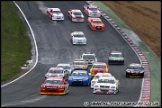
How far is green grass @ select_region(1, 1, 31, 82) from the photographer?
178 feet

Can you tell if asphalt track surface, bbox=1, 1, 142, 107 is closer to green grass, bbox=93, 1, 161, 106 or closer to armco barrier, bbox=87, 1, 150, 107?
armco barrier, bbox=87, 1, 150, 107

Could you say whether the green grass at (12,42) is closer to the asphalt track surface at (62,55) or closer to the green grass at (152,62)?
the asphalt track surface at (62,55)

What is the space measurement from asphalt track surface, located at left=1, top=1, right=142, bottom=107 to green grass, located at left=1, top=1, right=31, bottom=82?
4.85 feet

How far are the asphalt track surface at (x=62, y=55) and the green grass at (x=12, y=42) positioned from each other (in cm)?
148

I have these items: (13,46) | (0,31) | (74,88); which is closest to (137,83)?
(74,88)

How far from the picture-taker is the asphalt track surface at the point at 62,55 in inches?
1449

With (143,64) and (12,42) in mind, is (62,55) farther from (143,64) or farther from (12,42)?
(143,64)

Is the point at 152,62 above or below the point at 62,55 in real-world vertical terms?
below

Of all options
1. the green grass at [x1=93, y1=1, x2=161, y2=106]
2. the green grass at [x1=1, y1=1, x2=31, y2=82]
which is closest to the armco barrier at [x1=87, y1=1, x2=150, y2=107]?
the green grass at [x1=93, y1=1, x2=161, y2=106]

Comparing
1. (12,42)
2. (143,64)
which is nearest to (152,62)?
(143,64)

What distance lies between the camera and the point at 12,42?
2689 inches

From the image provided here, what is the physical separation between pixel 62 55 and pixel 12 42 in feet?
26.6

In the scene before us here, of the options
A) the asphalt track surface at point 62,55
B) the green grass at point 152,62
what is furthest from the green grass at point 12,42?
the green grass at point 152,62

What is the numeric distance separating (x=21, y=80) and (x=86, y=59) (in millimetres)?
12416
